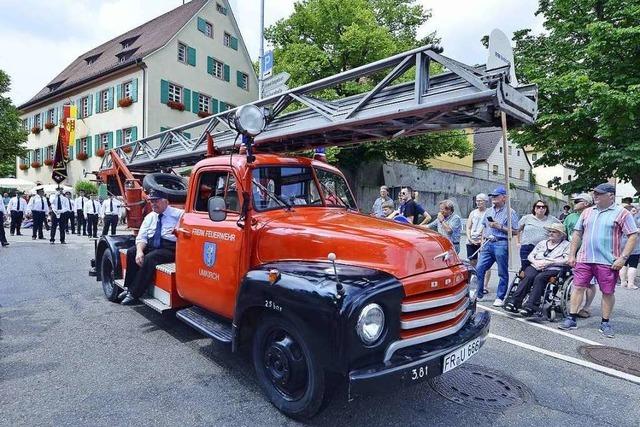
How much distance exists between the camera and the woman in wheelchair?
19.3 feet

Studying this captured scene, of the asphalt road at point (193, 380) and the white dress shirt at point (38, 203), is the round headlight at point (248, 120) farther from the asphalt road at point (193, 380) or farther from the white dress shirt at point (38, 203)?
the white dress shirt at point (38, 203)

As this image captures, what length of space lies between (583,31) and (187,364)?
16420 millimetres

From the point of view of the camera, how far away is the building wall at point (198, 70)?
24.8 m

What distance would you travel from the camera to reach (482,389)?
373cm

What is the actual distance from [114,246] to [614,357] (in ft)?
21.5

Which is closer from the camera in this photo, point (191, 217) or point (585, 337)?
point (191, 217)

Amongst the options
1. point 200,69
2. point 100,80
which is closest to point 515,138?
point 200,69

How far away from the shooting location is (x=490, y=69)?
333cm

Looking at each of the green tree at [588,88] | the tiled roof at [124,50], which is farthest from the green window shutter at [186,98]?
the green tree at [588,88]

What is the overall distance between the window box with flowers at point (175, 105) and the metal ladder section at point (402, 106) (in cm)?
2167

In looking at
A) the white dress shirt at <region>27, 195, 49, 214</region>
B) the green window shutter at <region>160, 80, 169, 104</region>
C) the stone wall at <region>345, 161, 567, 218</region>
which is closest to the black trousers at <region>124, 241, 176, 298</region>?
the white dress shirt at <region>27, 195, 49, 214</region>

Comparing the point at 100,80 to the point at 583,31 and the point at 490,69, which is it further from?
the point at 490,69

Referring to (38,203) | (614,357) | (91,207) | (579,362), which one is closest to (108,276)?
(579,362)

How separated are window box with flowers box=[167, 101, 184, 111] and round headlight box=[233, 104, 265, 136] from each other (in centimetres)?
2370
